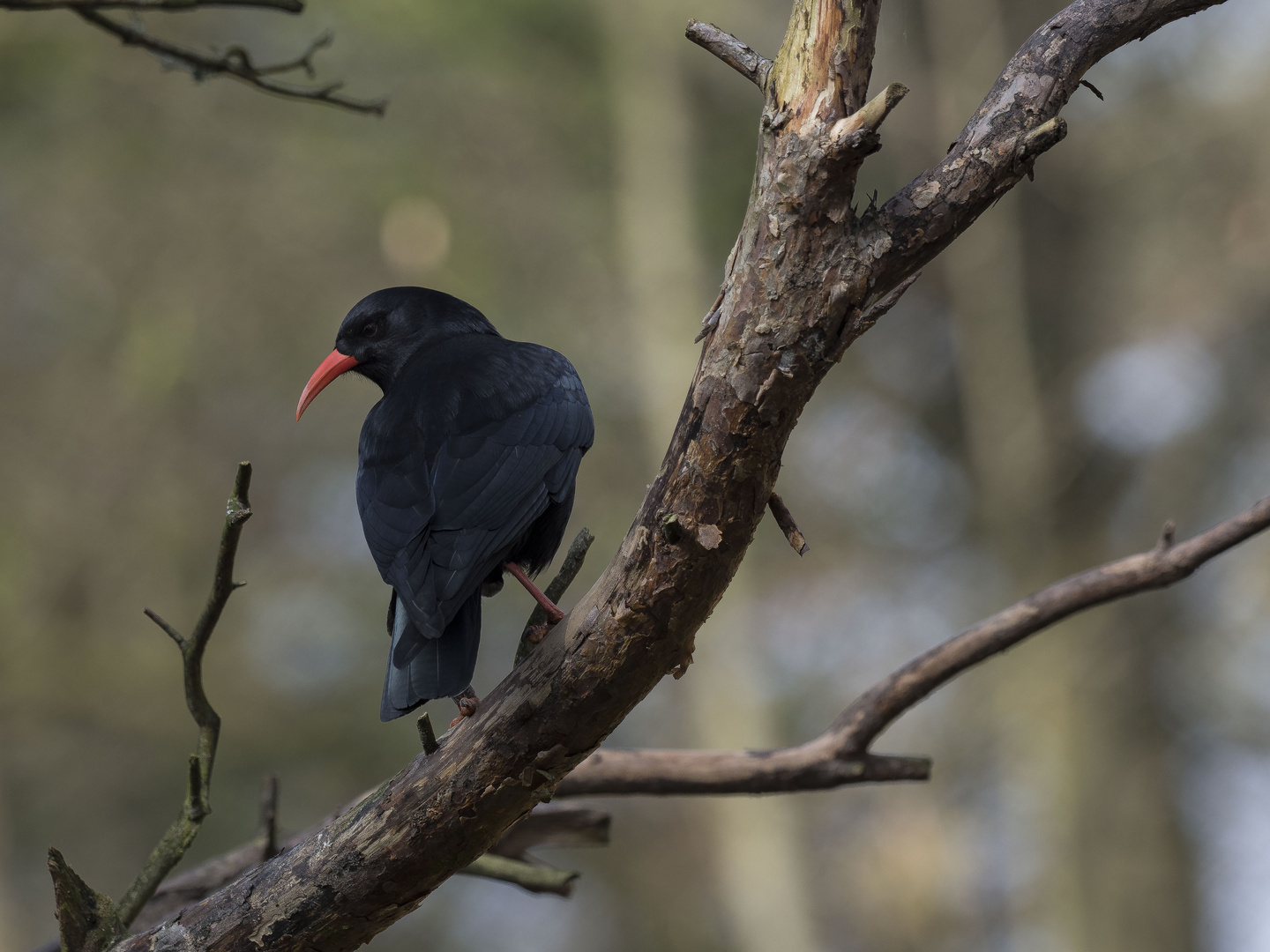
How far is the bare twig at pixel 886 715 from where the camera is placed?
8.37 feet

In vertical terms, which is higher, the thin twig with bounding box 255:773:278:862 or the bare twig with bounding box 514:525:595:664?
the bare twig with bounding box 514:525:595:664

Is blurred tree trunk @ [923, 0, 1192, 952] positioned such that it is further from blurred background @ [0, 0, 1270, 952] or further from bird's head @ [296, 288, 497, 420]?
bird's head @ [296, 288, 497, 420]

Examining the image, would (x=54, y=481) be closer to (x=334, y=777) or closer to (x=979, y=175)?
(x=334, y=777)

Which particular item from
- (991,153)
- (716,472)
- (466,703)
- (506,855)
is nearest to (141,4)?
(466,703)

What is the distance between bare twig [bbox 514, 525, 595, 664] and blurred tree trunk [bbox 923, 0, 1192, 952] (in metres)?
5.81

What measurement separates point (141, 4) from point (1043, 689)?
660cm

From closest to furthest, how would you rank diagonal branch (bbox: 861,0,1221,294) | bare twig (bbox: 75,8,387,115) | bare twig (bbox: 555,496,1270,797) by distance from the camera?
diagonal branch (bbox: 861,0,1221,294) → bare twig (bbox: 555,496,1270,797) → bare twig (bbox: 75,8,387,115)

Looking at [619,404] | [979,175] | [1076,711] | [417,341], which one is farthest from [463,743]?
[1076,711]

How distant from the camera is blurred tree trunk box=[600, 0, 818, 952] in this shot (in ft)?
22.9

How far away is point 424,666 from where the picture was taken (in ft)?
6.70

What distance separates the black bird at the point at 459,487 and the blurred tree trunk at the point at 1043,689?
538cm

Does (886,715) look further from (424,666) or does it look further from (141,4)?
(141,4)

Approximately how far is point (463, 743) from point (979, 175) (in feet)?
4.02

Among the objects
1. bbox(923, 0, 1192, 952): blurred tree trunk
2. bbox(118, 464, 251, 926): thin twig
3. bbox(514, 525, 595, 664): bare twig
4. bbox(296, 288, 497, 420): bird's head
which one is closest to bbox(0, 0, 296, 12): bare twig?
bbox(296, 288, 497, 420): bird's head
